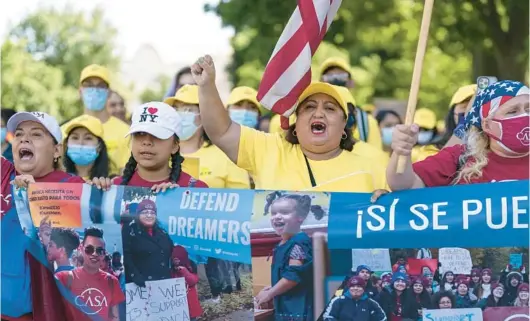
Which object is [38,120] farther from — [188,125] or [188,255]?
[188,125]

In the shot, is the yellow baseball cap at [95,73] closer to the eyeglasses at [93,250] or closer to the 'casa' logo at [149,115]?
the 'casa' logo at [149,115]

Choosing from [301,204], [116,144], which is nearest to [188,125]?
[116,144]

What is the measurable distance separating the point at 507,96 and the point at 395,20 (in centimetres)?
1621

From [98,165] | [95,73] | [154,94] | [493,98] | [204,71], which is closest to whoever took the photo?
[493,98]

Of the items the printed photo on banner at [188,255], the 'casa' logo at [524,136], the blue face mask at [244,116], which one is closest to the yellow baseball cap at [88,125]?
the blue face mask at [244,116]

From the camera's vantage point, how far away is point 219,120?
521 centimetres

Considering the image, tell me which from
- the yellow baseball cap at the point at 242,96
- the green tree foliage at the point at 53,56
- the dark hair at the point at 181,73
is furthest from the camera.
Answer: the green tree foliage at the point at 53,56

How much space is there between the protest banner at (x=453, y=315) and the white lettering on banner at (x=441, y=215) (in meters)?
0.38

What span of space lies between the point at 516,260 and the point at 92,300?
2.26 meters

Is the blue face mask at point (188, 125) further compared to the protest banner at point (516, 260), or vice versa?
the blue face mask at point (188, 125)

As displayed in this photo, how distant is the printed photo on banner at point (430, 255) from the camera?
4.52 m

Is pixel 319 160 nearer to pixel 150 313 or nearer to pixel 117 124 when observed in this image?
pixel 150 313

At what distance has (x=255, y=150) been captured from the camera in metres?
5.31

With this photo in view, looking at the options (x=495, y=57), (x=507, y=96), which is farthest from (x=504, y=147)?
(x=495, y=57)
